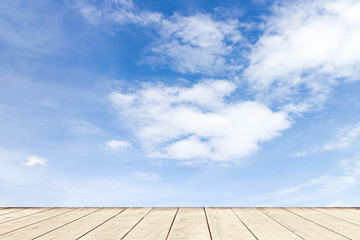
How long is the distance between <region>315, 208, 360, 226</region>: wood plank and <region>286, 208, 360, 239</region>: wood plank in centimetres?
8

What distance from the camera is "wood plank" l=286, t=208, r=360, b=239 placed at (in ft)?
6.07

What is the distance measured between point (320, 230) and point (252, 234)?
50 cm

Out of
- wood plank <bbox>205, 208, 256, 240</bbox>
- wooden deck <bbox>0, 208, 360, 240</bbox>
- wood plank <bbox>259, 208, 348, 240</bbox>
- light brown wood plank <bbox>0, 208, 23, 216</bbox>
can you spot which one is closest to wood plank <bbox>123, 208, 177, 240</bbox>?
wooden deck <bbox>0, 208, 360, 240</bbox>

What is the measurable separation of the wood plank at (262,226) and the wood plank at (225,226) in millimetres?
50

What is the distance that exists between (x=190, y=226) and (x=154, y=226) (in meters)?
0.24

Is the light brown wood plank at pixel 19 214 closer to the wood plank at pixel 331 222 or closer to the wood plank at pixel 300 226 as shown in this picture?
the wood plank at pixel 300 226

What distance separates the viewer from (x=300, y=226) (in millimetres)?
2016

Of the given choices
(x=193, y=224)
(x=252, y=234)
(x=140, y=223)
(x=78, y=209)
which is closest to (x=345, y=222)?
(x=252, y=234)

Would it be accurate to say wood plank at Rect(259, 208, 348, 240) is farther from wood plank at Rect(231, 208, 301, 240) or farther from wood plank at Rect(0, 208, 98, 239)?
wood plank at Rect(0, 208, 98, 239)

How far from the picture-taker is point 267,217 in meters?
2.32

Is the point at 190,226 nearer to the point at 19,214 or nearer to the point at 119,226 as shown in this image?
the point at 119,226

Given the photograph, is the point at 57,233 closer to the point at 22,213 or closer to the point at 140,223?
the point at 140,223

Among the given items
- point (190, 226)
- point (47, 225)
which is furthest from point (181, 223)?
point (47, 225)

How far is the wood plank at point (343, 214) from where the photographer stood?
2.26m
